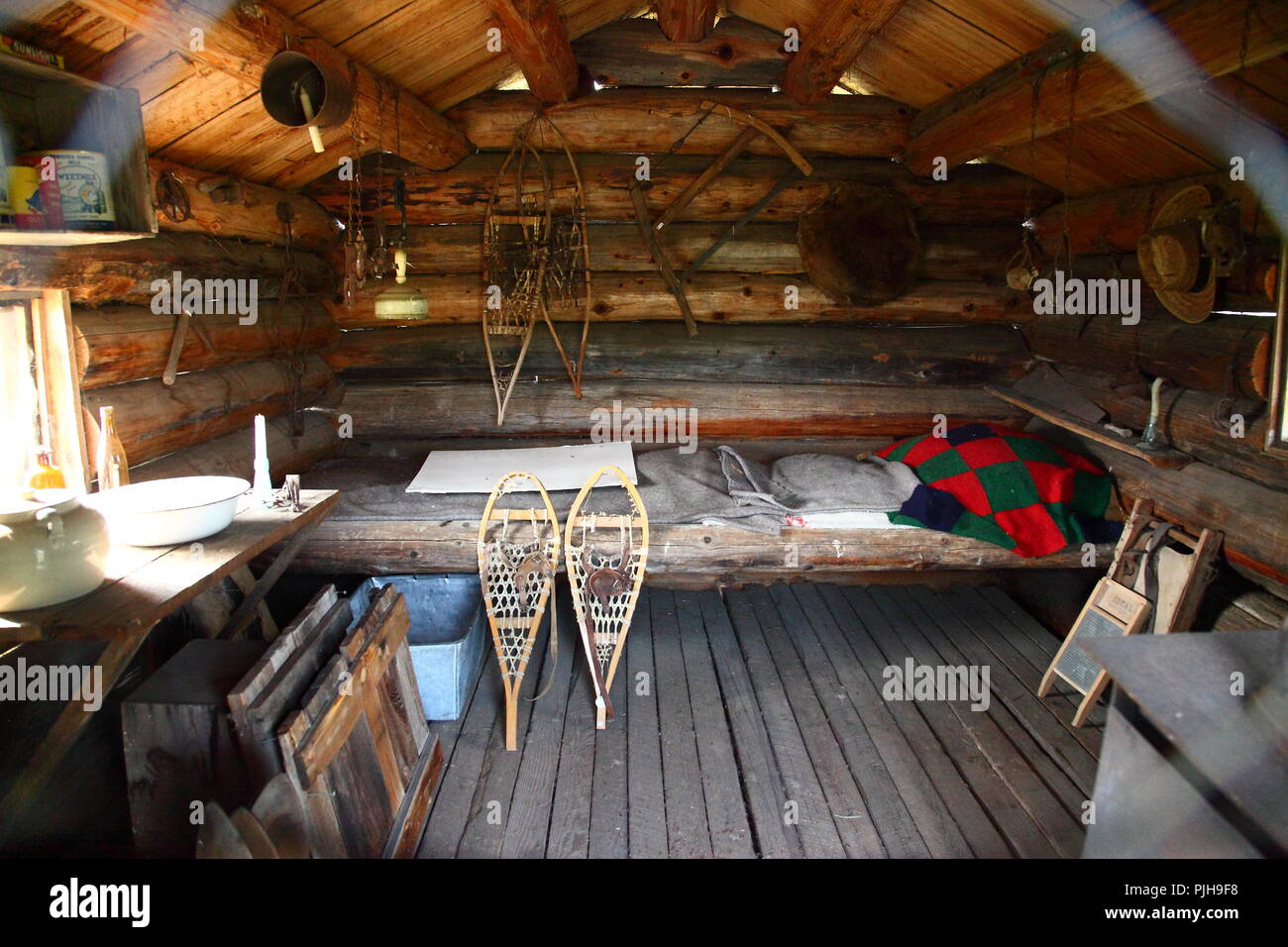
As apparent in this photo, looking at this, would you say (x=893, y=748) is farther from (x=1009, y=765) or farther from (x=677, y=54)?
(x=677, y=54)

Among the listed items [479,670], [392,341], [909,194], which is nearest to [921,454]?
[909,194]

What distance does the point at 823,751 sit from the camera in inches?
138

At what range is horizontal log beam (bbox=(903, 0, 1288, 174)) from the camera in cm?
247

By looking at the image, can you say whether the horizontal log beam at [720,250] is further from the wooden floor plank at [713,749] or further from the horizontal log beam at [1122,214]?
the wooden floor plank at [713,749]

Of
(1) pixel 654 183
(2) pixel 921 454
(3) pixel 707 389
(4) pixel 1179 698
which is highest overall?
(1) pixel 654 183

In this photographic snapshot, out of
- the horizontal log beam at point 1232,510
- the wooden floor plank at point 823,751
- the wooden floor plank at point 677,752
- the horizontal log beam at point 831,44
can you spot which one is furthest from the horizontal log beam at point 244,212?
the horizontal log beam at point 1232,510

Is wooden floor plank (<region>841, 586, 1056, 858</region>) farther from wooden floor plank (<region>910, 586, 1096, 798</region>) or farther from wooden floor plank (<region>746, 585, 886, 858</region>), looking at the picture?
wooden floor plank (<region>746, 585, 886, 858</region>)

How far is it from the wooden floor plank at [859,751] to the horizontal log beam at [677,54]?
319 cm

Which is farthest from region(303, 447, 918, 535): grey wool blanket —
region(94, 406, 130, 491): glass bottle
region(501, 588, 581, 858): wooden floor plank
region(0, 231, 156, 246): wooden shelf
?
region(0, 231, 156, 246): wooden shelf

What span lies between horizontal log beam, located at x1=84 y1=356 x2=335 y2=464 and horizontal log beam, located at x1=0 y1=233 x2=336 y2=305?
377 mm

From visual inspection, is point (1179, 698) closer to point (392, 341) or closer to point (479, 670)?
point (479, 670)

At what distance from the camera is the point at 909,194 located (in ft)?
17.1

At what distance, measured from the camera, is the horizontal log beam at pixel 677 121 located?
16.3ft

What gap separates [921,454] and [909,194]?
1.69 m
